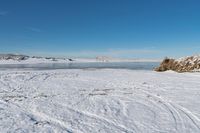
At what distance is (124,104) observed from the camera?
7.50m

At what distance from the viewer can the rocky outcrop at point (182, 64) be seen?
790 inches

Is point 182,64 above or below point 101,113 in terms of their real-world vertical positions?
above

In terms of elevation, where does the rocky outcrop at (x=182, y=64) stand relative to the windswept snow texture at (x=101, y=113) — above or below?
above

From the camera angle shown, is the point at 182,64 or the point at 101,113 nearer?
the point at 101,113

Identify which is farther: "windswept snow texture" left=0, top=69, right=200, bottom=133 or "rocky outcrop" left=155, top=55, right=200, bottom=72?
"rocky outcrop" left=155, top=55, right=200, bottom=72

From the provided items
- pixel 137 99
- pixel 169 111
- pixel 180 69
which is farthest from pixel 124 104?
pixel 180 69

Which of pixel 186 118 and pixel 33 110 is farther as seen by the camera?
pixel 33 110

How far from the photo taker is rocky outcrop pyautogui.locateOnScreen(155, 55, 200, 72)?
2006 centimetres

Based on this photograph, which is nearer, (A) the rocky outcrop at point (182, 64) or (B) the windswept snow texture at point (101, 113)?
(B) the windswept snow texture at point (101, 113)

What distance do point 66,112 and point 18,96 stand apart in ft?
10.8

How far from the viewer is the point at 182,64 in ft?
71.3

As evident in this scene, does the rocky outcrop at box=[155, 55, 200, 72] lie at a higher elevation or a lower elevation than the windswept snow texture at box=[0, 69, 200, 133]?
higher

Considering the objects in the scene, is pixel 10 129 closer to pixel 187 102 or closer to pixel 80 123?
pixel 80 123

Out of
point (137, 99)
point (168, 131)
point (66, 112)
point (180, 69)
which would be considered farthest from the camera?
point (180, 69)
